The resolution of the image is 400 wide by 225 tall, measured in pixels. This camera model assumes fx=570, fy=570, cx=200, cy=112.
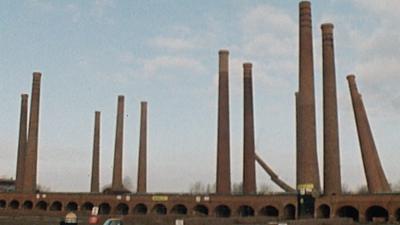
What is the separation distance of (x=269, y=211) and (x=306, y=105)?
476 inches

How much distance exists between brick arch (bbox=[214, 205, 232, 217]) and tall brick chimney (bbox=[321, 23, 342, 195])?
11509 millimetres

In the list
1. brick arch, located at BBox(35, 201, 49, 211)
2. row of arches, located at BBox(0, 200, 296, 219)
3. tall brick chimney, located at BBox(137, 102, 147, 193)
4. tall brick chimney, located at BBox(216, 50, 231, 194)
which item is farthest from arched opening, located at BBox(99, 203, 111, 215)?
tall brick chimney, located at BBox(216, 50, 231, 194)

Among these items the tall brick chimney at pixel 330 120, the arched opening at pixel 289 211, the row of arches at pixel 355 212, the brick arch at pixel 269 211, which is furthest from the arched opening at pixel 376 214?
the brick arch at pixel 269 211

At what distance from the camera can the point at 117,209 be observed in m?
63.0

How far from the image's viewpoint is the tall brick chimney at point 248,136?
197 feet

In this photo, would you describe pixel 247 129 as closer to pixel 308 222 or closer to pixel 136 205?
pixel 136 205

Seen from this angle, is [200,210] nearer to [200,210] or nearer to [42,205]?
[200,210]

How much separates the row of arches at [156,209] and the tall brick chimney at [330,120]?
195 inches

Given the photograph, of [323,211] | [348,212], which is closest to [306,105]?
[323,211]

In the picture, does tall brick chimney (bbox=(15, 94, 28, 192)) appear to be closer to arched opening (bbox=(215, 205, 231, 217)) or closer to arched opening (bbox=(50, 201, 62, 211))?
arched opening (bbox=(50, 201, 62, 211))

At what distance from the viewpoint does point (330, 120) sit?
49500 mm

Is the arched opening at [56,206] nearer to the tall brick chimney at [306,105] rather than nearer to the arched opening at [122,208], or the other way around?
the arched opening at [122,208]

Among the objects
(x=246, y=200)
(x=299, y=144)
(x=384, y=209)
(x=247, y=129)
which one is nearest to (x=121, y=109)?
(x=247, y=129)

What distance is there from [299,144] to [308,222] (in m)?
11.7
